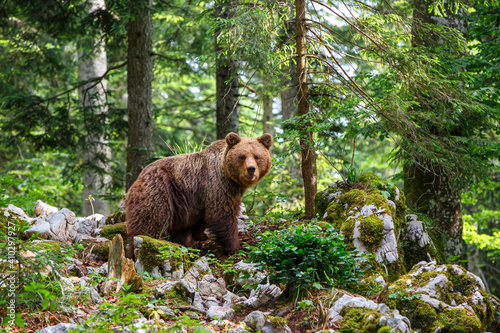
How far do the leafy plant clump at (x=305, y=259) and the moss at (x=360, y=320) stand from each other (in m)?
0.38

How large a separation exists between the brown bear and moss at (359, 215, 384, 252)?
1695 millimetres

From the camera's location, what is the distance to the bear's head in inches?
244

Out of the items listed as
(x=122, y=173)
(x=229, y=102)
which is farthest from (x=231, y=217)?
(x=122, y=173)

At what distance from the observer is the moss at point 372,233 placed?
17.5ft

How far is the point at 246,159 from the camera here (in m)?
6.27

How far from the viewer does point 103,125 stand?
40.1 ft

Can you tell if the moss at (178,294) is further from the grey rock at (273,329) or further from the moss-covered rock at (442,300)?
the moss-covered rock at (442,300)

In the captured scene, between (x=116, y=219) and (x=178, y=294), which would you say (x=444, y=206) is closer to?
(x=178, y=294)

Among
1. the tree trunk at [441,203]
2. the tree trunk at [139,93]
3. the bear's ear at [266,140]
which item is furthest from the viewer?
the tree trunk at [139,93]

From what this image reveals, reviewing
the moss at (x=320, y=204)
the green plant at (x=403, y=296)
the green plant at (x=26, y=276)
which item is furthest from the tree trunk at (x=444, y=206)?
the green plant at (x=26, y=276)

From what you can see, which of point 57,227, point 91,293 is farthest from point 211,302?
point 57,227

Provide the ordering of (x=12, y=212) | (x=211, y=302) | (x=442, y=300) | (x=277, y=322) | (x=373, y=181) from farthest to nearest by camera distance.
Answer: (x=373, y=181)
(x=12, y=212)
(x=211, y=302)
(x=442, y=300)
(x=277, y=322)

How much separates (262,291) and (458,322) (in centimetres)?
197

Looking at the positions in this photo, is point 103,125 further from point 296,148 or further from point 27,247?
point 27,247
